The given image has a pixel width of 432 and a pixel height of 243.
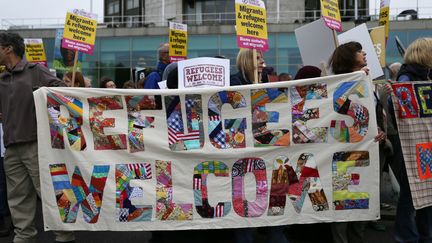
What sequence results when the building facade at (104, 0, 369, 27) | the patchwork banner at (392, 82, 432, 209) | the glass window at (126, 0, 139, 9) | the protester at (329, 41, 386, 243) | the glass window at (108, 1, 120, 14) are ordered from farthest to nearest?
the glass window at (108, 1, 120, 14)
the glass window at (126, 0, 139, 9)
the building facade at (104, 0, 369, 27)
the protester at (329, 41, 386, 243)
the patchwork banner at (392, 82, 432, 209)

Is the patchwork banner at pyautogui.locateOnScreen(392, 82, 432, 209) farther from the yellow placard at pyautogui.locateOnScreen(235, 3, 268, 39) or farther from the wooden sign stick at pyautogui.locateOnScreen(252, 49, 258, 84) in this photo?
the yellow placard at pyautogui.locateOnScreen(235, 3, 268, 39)

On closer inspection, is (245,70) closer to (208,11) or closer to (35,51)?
(35,51)

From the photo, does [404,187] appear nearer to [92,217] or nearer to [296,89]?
[296,89]

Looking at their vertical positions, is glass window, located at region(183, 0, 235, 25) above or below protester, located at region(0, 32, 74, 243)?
above

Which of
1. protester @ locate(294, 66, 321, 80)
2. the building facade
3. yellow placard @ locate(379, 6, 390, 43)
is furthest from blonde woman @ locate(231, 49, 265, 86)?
the building facade

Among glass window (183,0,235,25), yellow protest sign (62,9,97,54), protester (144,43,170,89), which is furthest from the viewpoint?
glass window (183,0,235,25)

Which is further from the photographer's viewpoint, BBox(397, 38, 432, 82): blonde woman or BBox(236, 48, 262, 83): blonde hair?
BBox(236, 48, 262, 83): blonde hair

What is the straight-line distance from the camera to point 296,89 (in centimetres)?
414

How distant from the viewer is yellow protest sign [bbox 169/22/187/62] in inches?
304

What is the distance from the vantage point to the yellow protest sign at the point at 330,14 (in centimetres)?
527

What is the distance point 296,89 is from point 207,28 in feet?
91.9

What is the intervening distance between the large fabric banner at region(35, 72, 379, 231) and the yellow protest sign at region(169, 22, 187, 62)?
354cm

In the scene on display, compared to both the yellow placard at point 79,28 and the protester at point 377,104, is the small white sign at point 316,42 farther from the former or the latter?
the yellow placard at point 79,28

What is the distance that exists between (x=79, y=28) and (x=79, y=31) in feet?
0.12
